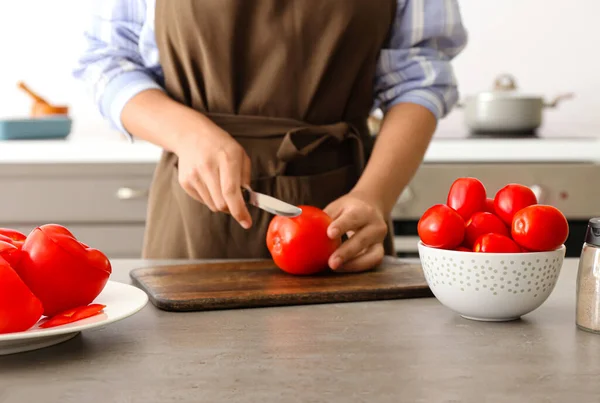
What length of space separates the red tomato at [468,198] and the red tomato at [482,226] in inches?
0.8

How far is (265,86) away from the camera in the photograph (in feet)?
3.94

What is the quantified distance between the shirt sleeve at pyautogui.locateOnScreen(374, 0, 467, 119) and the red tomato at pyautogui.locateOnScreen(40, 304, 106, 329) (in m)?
0.72

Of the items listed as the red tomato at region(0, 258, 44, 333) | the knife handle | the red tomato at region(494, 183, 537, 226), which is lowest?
the knife handle

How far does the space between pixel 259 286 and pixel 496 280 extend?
0.92 feet

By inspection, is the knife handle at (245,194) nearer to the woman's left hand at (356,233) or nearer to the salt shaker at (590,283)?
the woman's left hand at (356,233)

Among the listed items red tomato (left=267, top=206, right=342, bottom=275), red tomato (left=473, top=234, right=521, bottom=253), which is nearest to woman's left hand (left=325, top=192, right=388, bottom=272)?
red tomato (left=267, top=206, right=342, bottom=275)

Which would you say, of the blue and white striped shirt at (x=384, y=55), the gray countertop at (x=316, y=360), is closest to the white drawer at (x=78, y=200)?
the blue and white striped shirt at (x=384, y=55)

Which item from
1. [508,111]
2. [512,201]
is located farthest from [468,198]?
[508,111]

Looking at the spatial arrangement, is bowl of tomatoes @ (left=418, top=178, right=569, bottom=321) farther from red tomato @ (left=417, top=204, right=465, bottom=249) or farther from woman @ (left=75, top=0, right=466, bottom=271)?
woman @ (left=75, top=0, right=466, bottom=271)

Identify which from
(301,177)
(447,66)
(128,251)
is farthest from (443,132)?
(301,177)

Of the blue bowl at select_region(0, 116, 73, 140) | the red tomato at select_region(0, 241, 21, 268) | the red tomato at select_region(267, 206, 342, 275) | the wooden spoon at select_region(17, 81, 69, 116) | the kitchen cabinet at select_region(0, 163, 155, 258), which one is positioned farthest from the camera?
the wooden spoon at select_region(17, 81, 69, 116)

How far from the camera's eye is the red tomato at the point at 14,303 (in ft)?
1.91

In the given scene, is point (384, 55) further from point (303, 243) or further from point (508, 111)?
point (508, 111)

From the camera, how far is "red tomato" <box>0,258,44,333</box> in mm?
583
